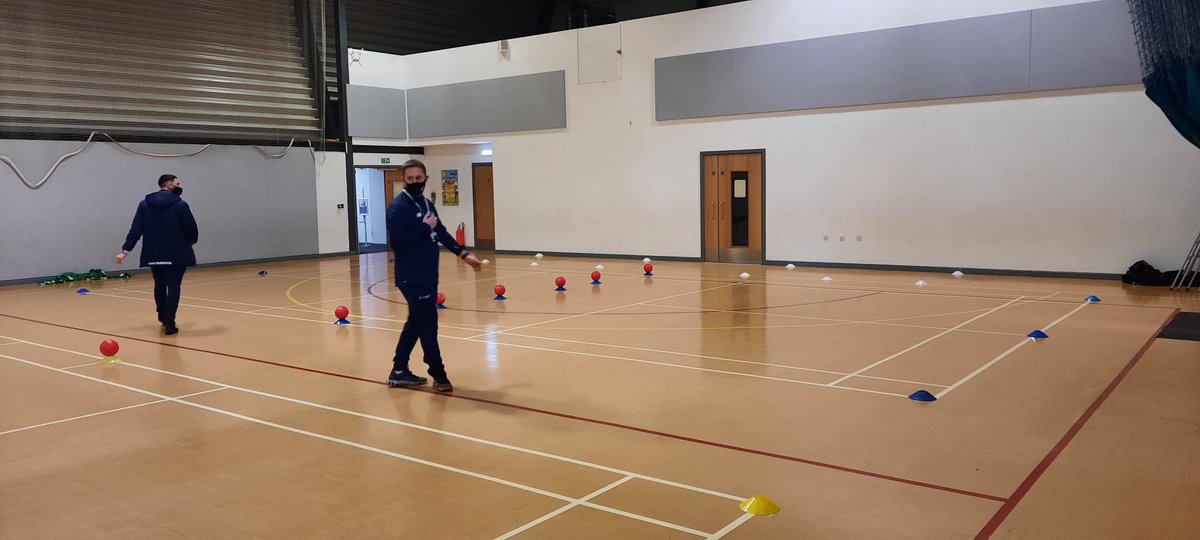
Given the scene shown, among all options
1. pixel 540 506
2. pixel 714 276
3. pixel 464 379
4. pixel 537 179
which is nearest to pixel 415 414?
pixel 464 379

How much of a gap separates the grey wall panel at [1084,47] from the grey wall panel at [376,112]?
16.0m

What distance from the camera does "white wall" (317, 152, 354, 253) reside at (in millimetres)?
22422

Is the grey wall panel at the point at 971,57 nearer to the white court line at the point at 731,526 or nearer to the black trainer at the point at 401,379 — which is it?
the black trainer at the point at 401,379

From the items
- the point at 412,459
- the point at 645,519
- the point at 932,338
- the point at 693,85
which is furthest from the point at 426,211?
the point at 693,85

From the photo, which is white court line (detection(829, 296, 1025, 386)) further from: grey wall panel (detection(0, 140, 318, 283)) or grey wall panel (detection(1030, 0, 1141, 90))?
grey wall panel (detection(0, 140, 318, 283))

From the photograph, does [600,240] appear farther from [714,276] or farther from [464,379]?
[464,379]

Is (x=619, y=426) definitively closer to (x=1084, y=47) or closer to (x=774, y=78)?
(x=1084, y=47)

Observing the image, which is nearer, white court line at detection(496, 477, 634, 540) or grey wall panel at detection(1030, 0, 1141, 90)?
white court line at detection(496, 477, 634, 540)

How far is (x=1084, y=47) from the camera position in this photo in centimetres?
1428

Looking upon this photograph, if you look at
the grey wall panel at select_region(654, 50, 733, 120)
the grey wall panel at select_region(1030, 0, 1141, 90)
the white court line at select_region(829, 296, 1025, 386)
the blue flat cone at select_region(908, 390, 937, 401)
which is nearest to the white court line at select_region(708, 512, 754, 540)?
the blue flat cone at select_region(908, 390, 937, 401)

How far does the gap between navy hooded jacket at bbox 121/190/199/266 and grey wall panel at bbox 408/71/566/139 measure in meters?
12.1

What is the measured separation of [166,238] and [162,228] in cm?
13

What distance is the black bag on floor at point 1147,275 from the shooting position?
44.3 feet

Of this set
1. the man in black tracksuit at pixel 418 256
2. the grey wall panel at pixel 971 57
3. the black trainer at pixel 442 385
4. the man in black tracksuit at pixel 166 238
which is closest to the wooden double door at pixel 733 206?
the grey wall panel at pixel 971 57
